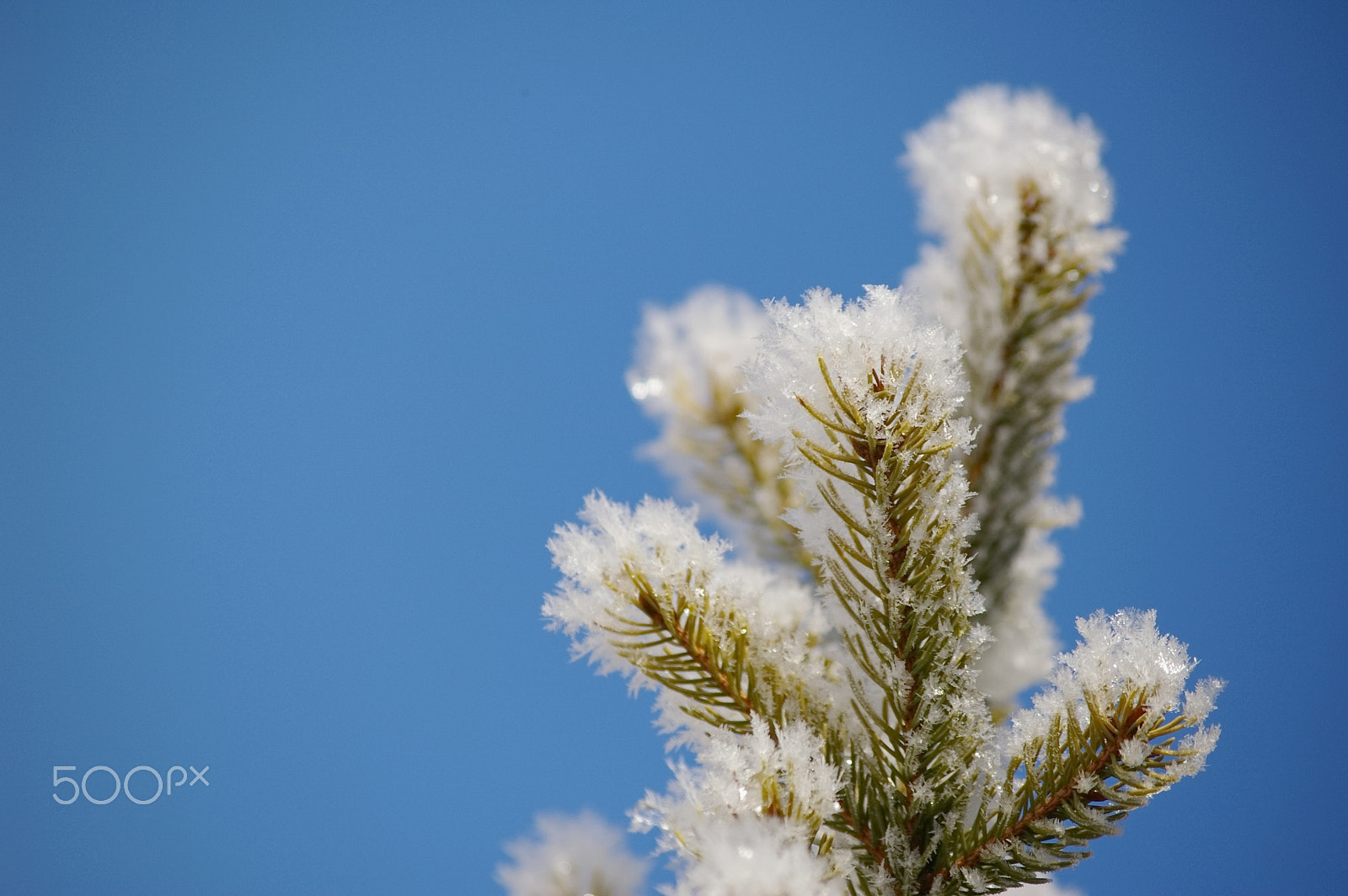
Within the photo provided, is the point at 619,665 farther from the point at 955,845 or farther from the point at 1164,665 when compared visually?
the point at 1164,665

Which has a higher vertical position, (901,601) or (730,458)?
(730,458)

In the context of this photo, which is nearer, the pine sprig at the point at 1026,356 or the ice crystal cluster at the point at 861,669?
the ice crystal cluster at the point at 861,669

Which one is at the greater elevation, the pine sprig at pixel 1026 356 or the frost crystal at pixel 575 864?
the pine sprig at pixel 1026 356

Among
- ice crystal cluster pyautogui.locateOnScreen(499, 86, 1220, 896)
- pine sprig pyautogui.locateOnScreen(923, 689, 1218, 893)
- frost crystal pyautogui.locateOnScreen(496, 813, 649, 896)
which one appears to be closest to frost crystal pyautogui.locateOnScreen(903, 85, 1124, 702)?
ice crystal cluster pyautogui.locateOnScreen(499, 86, 1220, 896)

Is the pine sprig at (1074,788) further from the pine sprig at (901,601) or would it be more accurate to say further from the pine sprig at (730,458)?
the pine sprig at (730,458)

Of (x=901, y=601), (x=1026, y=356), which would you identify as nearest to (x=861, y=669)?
(x=901, y=601)

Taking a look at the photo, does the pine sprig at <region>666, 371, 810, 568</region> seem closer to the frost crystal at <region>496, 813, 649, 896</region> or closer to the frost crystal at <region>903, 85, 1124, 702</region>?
the frost crystal at <region>903, 85, 1124, 702</region>

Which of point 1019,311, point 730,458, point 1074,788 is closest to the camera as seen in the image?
point 1074,788

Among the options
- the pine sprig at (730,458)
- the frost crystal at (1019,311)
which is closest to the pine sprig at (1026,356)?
the frost crystal at (1019,311)

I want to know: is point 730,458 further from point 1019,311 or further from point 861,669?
point 861,669

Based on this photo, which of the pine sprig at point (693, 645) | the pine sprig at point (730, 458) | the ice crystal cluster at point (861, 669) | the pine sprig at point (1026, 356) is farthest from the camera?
the pine sprig at point (730, 458)

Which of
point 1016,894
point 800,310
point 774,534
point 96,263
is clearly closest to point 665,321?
point 774,534
